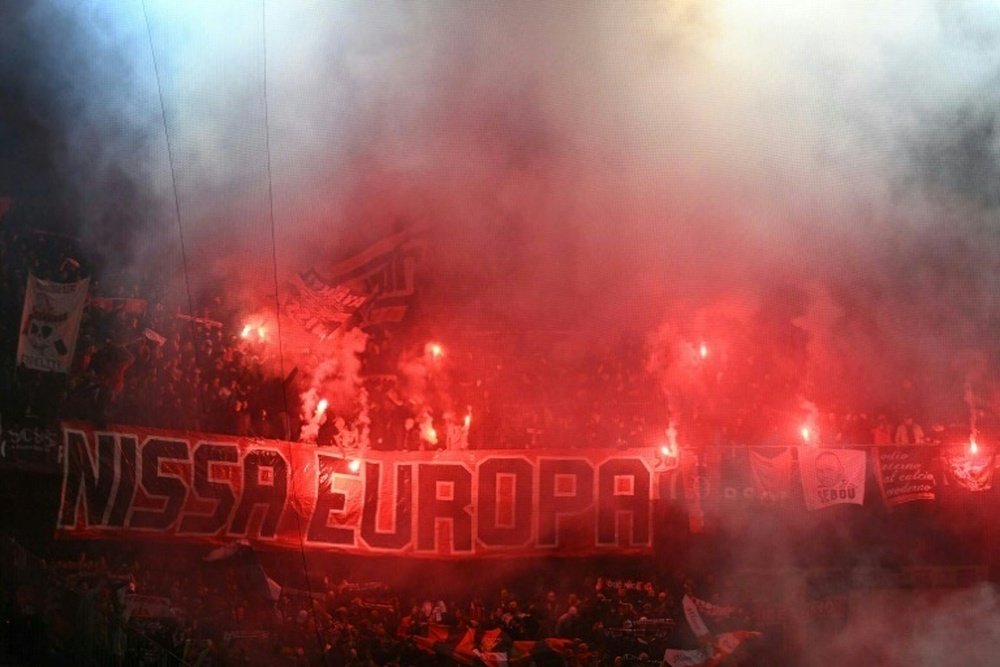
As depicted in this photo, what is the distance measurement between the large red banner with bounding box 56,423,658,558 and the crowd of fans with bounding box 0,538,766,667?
8.8 inches

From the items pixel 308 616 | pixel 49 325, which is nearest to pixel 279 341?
pixel 49 325

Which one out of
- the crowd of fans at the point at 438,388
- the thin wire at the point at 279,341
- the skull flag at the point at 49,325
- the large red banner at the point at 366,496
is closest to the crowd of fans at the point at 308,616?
the thin wire at the point at 279,341

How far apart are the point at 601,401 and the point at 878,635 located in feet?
8.33

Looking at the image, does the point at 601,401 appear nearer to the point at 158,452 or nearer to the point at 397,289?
the point at 397,289

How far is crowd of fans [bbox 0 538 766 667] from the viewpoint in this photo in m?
5.68

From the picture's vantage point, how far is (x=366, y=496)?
6629 millimetres

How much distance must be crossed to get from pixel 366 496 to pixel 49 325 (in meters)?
2.31

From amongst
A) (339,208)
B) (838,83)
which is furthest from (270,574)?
(838,83)

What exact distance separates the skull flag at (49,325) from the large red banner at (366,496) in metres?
0.49

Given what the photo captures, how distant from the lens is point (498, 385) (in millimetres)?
6961

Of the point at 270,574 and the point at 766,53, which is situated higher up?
the point at 766,53

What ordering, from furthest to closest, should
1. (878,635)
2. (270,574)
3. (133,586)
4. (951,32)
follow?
(878,635) → (270,574) → (133,586) → (951,32)

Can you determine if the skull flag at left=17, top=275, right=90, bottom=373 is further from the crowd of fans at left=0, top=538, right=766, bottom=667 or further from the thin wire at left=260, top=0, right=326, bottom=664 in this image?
the thin wire at left=260, top=0, right=326, bottom=664

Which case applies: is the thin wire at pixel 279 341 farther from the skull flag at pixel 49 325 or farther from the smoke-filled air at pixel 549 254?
the skull flag at pixel 49 325
